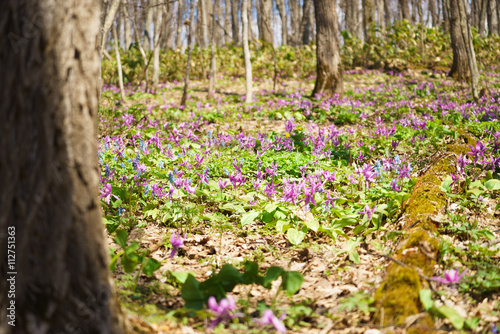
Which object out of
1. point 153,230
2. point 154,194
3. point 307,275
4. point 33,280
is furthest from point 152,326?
point 154,194

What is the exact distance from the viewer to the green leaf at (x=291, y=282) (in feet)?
7.06

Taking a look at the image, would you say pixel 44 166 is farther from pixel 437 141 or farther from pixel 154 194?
pixel 437 141

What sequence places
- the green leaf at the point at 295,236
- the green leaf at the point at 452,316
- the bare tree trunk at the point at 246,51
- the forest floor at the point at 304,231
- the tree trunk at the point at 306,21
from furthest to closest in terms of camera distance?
the tree trunk at the point at 306,21
the bare tree trunk at the point at 246,51
the green leaf at the point at 295,236
the forest floor at the point at 304,231
the green leaf at the point at 452,316

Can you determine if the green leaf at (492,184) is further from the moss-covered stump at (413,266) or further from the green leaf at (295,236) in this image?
the green leaf at (295,236)

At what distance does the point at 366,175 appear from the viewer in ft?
11.2

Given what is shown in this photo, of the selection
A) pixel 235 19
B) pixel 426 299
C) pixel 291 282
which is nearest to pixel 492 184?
pixel 426 299

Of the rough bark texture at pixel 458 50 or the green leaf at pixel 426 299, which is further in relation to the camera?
the rough bark texture at pixel 458 50

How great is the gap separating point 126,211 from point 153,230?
460mm

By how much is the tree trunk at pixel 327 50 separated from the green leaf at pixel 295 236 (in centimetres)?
782

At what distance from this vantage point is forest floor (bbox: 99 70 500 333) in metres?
2.08

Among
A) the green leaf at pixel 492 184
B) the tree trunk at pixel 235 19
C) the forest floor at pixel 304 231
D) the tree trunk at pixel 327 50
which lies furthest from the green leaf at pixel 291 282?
the tree trunk at pixel 235 19

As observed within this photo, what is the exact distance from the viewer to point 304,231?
3.15m

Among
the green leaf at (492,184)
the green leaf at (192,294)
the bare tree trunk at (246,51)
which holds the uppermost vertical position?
the bare tree trunk at (246,51)

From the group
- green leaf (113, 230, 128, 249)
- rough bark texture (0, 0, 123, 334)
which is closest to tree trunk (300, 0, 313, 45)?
green leaf (113, 230, 128, 249)
